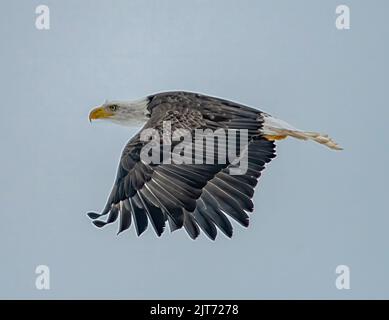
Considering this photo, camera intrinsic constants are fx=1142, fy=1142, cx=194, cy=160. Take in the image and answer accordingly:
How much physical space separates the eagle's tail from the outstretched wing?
0.33 ft

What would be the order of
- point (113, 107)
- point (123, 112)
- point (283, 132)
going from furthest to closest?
1. point (113, 107)
2. point (123, 112)
3. point (283, 132)

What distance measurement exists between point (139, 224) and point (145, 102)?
7.90 ft

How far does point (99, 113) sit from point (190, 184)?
2.92 meters

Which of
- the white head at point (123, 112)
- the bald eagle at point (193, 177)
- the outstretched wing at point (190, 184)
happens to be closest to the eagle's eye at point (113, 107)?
the white head at point (123, 112)

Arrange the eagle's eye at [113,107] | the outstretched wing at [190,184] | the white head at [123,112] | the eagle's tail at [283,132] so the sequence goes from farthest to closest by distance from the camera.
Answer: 1. the eagle's eye at [113,107]
2. the white head at [123,112]
3. the eagle's tail at [283,132]
4. the outstretched wing at [190,184]

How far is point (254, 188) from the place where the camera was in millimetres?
9828

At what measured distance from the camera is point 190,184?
916cm

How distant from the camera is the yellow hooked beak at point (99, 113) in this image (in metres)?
11.8

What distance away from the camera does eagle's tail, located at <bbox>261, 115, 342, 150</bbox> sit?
34.2 feet

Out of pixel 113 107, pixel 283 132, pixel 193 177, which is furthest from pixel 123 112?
pixel 193 177

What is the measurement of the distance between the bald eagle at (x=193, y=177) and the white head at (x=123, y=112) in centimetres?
40

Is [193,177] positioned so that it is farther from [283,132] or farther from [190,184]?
[283,132]

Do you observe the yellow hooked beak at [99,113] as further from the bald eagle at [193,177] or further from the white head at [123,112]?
the bald eagle at [193,177]

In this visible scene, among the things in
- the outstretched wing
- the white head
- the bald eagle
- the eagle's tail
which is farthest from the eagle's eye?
the eagle's tail
